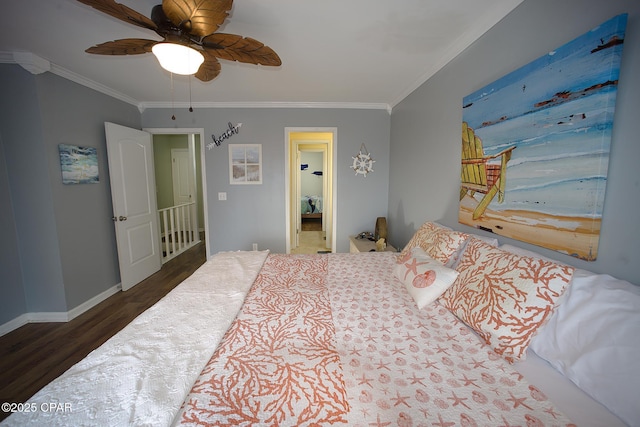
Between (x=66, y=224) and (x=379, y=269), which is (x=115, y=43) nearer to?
(x=66, y=224)

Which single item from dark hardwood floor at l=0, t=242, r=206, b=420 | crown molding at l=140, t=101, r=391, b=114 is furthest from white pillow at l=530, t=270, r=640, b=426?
crown molding at l=140, t=101, r=391, b=114

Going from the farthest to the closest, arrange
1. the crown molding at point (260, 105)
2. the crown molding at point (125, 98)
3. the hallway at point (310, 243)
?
the hallway at point (310, 243) < the crown molding at point (260, 105) < the crown molding at point (125, 98)

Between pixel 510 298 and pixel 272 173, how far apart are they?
304 cm

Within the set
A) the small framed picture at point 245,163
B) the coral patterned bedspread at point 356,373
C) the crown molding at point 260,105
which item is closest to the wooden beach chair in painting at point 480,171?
the coral patterned bedspread at point 356,373

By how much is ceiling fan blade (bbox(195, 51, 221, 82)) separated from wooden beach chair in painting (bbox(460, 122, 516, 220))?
→ 69.5 inches

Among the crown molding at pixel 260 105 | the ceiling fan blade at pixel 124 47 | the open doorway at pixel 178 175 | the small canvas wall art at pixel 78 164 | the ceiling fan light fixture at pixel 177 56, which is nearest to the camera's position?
the ceiling fan light fixture at pixel 177 56

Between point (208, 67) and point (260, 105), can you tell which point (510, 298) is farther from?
point (260, 105)

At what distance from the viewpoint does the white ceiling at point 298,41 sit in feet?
4.95

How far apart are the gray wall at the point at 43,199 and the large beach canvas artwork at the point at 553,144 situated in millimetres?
3599

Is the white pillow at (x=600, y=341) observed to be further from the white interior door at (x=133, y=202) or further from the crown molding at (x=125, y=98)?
the white interior door at (x=133, y=202)

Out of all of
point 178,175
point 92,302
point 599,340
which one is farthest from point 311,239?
point 599,340

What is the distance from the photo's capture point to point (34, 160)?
7.32ft

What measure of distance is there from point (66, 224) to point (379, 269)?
302 centimetres

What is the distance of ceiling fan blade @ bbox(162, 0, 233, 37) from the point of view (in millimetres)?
1101
